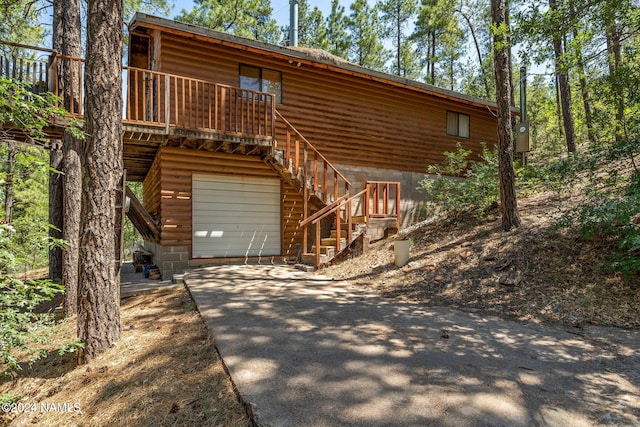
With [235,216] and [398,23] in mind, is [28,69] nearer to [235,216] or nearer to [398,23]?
[235,216]

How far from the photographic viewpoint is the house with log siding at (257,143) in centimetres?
805

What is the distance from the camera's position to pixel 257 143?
8.35m

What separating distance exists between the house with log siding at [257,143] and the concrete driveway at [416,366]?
3632 millimetres

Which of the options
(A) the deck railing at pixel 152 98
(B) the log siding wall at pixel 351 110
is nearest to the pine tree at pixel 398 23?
(B) the log siding wall at pixel 351 110

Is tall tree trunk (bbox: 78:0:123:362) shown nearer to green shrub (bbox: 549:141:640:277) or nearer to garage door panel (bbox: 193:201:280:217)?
garage door panel (bbox: 193:201:280:217)

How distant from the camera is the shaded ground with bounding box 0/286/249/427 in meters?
2.62

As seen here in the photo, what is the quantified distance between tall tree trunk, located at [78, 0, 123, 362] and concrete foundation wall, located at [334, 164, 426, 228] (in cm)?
771

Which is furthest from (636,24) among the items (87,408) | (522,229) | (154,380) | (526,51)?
(87,408)

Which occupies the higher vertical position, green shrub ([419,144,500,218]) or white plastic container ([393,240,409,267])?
green shrub ([419,144,500,218])

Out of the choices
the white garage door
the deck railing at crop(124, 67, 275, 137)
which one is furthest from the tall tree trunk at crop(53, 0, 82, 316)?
the white garage door

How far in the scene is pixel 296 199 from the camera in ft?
33.4

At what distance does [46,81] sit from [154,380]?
6382 millimetres

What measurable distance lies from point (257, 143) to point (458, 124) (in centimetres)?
866

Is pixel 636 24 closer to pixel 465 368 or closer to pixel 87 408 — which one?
pixel 465 368
